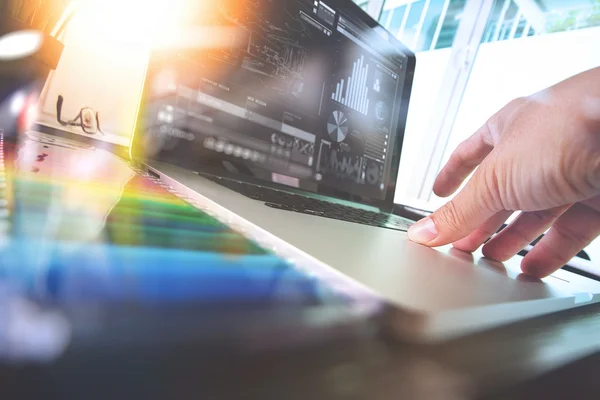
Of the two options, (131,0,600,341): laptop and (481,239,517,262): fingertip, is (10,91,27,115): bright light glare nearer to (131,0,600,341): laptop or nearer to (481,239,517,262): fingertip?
(131,0,600,341): laptop

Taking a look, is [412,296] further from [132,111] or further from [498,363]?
[132,111]

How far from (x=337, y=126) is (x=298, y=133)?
11cm

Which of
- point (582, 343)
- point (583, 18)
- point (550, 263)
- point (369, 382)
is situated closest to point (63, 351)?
point (369, 382)

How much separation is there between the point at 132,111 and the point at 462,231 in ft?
2.27

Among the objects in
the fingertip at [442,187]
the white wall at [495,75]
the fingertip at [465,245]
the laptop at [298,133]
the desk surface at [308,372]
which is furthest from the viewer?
the white wall at [495,75]

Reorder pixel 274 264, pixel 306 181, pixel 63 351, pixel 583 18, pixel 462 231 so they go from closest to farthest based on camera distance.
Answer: pixel 63 351, pixel 274 264, pixel 462 231, pixel 306 181, pixel 583 18

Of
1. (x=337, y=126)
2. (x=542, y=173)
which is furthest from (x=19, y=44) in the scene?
(x=542, y=173)

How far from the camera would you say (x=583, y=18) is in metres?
1.85

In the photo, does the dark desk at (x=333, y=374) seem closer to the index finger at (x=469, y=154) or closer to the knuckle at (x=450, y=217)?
the knuckle at (x=450, y=217)

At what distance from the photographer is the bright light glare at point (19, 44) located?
48 cm

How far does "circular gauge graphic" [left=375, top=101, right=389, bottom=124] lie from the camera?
2.77 feet

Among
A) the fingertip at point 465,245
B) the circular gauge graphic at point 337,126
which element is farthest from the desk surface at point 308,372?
the circular gauge graphic at point 337,126

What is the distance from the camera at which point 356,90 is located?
0.78 meters

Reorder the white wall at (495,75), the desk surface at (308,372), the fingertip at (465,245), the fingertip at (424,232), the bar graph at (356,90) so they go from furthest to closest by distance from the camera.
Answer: the white wall at (495,75), the bar graph at (356,90), the fingertip at (465,245), the fingertip at (424,232), the desk surface at (308,372)
